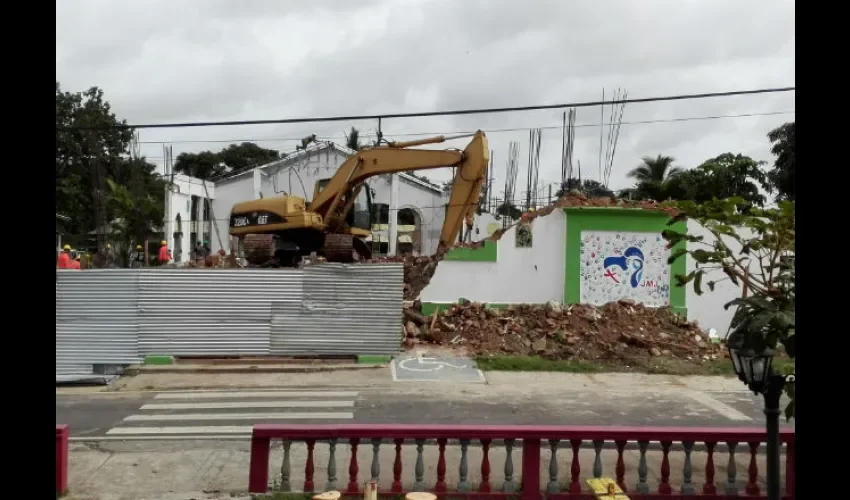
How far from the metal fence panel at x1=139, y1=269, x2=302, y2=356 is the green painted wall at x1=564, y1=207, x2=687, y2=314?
8009 mm

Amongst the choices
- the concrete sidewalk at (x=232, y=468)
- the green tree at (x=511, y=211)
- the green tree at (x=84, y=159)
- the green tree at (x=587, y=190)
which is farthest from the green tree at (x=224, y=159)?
the concrete sidewalk at (x=232, y=468)

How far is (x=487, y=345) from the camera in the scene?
15688mm

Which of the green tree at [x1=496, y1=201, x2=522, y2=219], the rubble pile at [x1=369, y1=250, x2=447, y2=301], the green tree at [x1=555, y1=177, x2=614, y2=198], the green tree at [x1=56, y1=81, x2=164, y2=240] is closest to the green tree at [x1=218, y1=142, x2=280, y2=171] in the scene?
the green tree at [x1=56, y1=81, x2=164, y2=240]

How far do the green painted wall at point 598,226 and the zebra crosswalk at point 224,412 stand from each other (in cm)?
821

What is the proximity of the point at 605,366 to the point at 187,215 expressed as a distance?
29.3 m

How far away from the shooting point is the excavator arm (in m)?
18.0

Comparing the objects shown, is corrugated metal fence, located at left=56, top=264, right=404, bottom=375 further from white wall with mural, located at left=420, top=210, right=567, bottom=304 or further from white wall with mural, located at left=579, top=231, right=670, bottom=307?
white wall with mural, located at left=579, top=231, right=670, bottom=307

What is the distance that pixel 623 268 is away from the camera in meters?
18.2

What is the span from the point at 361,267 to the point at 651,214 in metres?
8.04

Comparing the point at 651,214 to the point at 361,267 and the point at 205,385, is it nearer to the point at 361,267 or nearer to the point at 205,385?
the point at 361,267

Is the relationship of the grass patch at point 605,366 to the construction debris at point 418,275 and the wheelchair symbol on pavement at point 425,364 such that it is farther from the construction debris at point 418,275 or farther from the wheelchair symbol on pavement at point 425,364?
the construction debris at point 418,275

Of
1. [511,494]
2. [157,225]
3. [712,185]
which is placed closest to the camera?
[511,494]

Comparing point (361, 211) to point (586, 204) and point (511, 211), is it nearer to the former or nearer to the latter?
point (586, 204)
